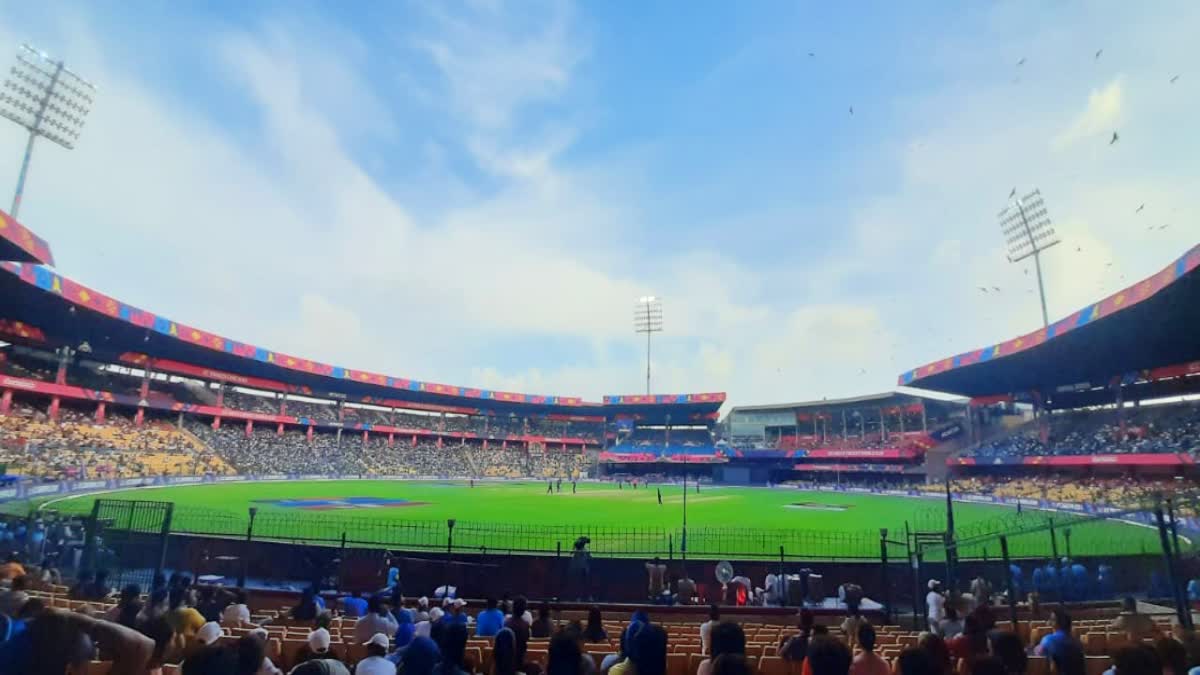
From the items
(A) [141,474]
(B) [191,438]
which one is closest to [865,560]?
(A) [141,474]

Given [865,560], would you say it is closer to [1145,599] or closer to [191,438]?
[1145,599]

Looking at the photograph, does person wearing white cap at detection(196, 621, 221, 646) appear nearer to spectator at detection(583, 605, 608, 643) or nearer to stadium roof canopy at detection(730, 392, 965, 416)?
spectator at detection(583, 605, 608, 643)

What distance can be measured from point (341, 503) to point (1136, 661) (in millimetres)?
37714

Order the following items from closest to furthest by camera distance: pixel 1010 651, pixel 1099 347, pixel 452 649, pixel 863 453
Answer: pixel 452 649, pixel 1010 651, pixel 1099 347, pixel 863 453

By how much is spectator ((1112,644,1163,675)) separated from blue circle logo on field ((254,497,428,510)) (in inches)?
1352

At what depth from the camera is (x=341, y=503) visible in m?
35.4

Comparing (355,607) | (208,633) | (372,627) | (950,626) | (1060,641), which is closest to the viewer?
(1060,641)

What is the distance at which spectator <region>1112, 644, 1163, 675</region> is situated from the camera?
4.05 meters

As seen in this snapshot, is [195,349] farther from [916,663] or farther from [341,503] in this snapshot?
[916,663]

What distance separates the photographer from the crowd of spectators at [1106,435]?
38.8m

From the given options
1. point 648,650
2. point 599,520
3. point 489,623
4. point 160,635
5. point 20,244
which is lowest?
point 489,623

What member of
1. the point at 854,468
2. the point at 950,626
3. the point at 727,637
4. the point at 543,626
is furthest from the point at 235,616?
the point at 854,468

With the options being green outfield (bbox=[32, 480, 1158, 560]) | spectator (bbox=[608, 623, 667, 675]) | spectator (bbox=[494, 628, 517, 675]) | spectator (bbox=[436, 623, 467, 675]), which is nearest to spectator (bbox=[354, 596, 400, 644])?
spectator (bbox=[436, 623, 467, 675])

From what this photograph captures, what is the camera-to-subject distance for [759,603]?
15.4 meters
